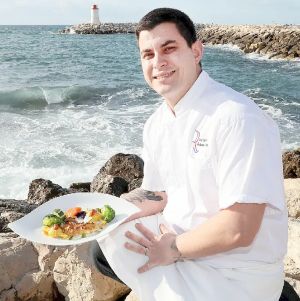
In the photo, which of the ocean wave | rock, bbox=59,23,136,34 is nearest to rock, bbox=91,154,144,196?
the ocean wave

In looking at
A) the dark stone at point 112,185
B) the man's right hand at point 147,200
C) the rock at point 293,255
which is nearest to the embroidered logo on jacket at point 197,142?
the man's right hand at point 147,200

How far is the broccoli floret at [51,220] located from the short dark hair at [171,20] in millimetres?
867

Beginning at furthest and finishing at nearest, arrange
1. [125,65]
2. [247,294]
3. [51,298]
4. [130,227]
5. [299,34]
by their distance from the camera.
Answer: [299,34] → [125,65] → [51,298] → [130,227] → [247,294]

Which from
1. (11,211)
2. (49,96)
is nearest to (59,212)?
(11,211)

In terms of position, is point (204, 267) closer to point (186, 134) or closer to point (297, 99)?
point (186, 134)

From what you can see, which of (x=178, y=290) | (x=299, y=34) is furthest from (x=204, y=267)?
(x=299, y=34)

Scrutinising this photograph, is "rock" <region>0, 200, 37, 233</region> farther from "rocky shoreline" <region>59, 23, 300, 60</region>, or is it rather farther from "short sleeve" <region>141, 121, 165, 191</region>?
"rocky shoreline" <region>59, 23, 300, 60</region>

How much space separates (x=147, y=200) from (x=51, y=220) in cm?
45

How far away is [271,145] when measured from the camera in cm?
170

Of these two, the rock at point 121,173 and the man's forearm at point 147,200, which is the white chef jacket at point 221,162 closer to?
the man's forearm at point 147,200

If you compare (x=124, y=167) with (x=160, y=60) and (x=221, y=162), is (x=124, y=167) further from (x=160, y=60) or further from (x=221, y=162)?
(x=221, y=162)

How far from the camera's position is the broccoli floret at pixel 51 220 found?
214cm

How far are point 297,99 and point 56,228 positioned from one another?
1670cm

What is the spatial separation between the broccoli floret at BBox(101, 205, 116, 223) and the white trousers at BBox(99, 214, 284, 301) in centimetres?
17
